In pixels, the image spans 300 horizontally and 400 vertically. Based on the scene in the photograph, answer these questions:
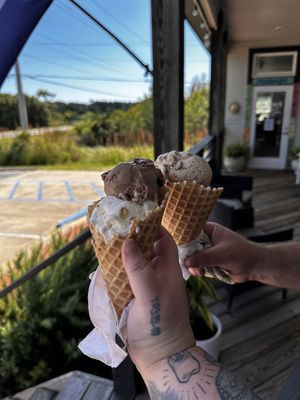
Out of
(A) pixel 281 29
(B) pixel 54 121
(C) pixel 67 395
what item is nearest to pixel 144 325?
(C) pixel 67 395

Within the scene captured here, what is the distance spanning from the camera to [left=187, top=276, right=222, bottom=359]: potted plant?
73.8 inches

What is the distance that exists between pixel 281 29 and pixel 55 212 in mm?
5814

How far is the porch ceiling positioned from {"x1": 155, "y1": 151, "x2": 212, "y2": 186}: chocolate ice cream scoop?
513cm

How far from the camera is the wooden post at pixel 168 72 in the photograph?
6.79 ft

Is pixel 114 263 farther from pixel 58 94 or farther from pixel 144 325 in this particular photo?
pixel 58 94

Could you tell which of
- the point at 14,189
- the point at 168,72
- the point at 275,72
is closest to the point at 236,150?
the point at 275,72

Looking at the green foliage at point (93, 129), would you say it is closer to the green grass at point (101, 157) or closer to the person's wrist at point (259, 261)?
the green grass at point (101, 157)

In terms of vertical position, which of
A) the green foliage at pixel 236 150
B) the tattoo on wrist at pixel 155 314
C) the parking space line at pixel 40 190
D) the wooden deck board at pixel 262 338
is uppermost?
the tattoo on wrist at pixel 155 314

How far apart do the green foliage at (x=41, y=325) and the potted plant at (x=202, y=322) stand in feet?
2.55

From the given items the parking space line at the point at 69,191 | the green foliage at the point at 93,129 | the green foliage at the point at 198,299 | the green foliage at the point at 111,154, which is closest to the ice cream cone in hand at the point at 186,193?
the green foliage at the point at 198,299

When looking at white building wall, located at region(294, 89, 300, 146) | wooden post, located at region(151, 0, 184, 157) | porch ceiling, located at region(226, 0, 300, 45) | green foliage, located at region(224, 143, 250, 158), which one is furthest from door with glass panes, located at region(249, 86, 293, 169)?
wooden post, located at region(151, 0, 184, 157)

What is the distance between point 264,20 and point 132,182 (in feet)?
21.2

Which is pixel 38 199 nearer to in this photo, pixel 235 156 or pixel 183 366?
pixel 235 156

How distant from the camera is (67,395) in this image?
1694 mm
